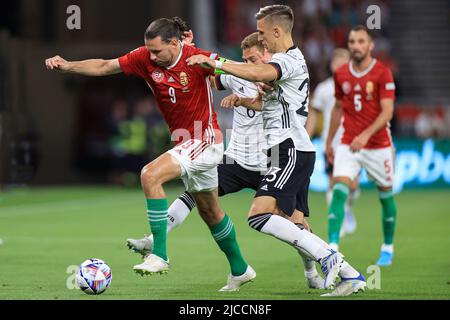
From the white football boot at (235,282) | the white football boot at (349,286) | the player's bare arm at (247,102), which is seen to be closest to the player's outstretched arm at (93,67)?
the player's bare arm at (247,102)

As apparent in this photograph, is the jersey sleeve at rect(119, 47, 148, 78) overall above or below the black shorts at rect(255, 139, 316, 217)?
above

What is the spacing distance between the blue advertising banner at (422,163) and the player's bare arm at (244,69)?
13.7 m

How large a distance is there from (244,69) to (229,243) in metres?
1.62

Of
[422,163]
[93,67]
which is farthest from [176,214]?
[422,163]

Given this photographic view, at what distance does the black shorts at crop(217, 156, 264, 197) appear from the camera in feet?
27.6

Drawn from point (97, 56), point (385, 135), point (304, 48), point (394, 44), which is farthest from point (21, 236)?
point (394, 44)

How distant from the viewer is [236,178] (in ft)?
27.7

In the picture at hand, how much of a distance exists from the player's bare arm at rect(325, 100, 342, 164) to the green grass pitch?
108cm

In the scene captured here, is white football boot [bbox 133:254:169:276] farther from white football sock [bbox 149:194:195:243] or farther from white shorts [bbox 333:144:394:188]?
→ white shorts [bbox 333:144:394:188]

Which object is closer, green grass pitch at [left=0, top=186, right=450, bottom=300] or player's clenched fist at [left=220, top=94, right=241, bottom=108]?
player's clenched fist at [left=220, top=94, right=241, bottom=108]

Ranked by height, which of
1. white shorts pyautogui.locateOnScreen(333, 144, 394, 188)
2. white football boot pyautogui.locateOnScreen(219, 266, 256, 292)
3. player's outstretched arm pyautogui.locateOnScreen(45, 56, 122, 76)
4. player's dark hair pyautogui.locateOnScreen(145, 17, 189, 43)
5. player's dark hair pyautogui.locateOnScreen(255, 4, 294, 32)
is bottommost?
white football boot pyautogui.locateOnScreen(219, 266, 256, 292)

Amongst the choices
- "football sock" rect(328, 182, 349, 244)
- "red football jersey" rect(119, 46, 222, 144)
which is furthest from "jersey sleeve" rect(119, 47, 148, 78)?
"football sock" rect(328, 182, 349, 244)

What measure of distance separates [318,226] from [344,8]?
13.7 metres

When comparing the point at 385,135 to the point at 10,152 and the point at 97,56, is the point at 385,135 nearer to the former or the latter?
the point at 10,152
